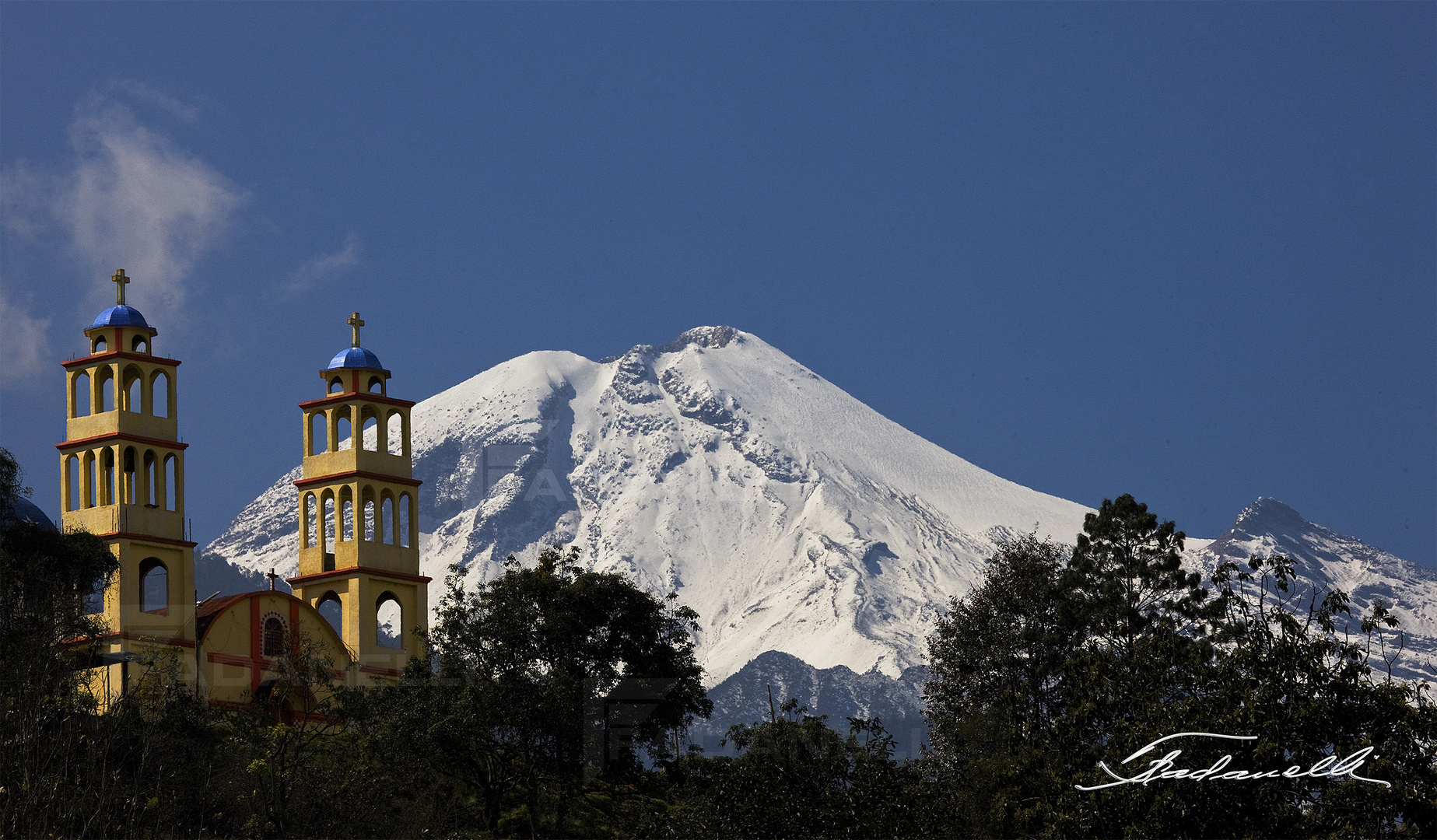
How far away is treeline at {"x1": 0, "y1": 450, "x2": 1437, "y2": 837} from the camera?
2722 centimetres

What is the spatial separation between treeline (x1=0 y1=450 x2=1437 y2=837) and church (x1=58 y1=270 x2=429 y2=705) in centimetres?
138

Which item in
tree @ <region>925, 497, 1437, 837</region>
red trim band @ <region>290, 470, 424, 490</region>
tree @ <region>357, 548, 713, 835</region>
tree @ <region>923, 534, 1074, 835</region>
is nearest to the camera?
tree @ <region>925, 497, 1437, 837</region>

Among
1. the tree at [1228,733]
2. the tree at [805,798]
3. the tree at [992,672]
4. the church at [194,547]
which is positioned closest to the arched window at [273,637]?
the church at [194,547]

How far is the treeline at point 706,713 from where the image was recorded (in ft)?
89.3

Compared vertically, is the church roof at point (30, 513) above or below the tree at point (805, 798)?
above

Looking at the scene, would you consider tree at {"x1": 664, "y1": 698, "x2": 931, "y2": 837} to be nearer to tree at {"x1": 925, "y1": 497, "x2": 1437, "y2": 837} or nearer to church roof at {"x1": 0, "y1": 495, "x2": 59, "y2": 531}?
tree at {"x1": 925, "y1": 497, "x2": 1437, "y2": 837}

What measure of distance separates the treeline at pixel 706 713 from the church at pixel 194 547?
138 centimetres

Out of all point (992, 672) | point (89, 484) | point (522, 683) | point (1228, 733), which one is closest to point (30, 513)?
point (89, 484)

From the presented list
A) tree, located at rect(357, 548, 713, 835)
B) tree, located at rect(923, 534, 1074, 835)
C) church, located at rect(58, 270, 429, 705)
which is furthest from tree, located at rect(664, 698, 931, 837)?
church, located at rect(58, 270, 429, 705)

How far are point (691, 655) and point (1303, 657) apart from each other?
2819 cm

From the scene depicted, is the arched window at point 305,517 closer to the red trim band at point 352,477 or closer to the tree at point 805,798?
the red trim band at point 352,477

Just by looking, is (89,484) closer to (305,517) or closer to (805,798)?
(305,517)

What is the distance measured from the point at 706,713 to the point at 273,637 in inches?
471

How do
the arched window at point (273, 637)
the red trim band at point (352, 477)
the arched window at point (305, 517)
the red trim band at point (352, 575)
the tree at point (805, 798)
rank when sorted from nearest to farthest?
the tree at point (805, 798)
the arched window at point (273, 637)
the red trim band at point (352, 575)
the red trim band at point (352, 477)
the arched window at point (305, 517)
